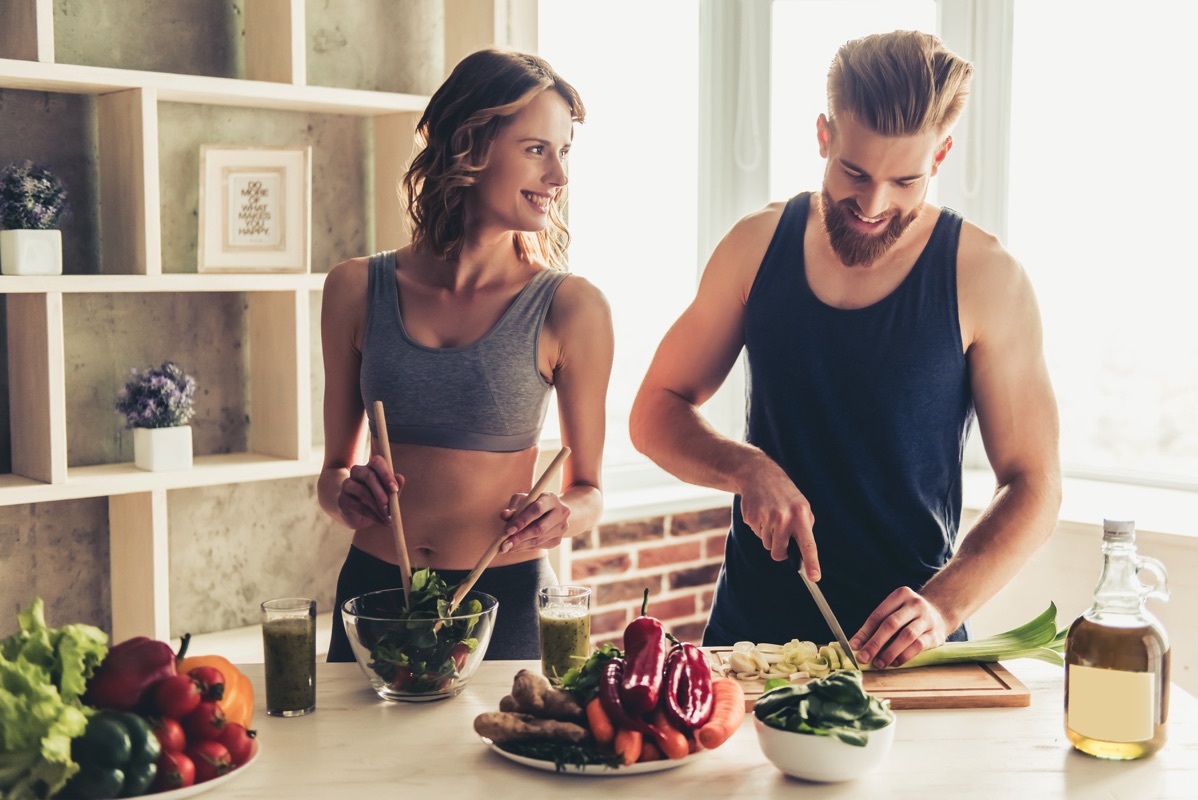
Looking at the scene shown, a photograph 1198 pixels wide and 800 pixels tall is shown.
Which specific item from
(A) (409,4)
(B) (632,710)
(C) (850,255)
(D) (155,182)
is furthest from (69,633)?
(A) (409,4)

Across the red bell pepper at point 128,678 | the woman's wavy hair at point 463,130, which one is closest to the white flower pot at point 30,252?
the woman's wavy hair at point 463,130

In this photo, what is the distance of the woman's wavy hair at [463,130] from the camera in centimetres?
213

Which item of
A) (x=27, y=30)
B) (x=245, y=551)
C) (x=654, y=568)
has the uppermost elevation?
(x=27, y=30)

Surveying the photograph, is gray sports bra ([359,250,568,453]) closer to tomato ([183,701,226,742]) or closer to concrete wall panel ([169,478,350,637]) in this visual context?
tomato ([183,701,226,742])

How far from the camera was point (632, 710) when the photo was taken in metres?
1.39

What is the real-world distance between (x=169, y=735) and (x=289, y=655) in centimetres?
26

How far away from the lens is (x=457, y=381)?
6.89ft

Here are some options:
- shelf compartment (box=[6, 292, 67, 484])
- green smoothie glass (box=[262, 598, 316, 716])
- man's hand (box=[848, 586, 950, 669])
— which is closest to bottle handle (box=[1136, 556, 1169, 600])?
man's hand (box=[848, 586, 950, 669])

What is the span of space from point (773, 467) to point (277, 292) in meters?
1.51

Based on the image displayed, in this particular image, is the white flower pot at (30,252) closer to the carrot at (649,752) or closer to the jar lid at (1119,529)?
the carrot at (649,752)

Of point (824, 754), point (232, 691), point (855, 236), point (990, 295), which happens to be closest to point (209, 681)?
point (232, 691)

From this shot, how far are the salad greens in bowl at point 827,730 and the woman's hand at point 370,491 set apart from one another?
2.05 ft

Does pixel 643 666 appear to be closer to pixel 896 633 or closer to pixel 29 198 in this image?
pixel 896 633

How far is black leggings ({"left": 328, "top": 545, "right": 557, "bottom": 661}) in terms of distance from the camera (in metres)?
2.08
